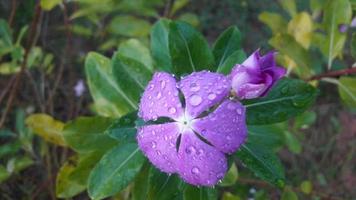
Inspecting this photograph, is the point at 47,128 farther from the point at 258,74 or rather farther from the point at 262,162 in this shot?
the point at 258,74

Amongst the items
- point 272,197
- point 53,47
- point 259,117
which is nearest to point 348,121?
point 272,197

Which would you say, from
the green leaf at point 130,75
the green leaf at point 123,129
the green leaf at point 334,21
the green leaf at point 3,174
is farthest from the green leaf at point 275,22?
the green leaf at point 3,174

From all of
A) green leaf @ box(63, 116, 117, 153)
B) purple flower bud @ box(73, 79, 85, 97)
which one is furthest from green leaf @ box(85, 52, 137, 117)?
purple flower bud @ box(73, 79, 85, 97)

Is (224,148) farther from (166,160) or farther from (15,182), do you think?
(15,182)

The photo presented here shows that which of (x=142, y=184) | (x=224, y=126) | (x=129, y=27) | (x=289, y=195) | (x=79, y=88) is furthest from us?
(x=79, y=88)

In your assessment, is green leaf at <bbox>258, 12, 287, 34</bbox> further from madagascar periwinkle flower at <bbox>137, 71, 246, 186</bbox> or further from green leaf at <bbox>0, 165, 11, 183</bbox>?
green leaf at <bbox>0, 165, 11, 183</bbox>

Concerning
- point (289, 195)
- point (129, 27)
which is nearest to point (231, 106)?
point (289, 195)

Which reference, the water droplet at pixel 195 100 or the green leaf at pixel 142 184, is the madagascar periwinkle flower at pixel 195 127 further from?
the green leaf at pixel 142 184
